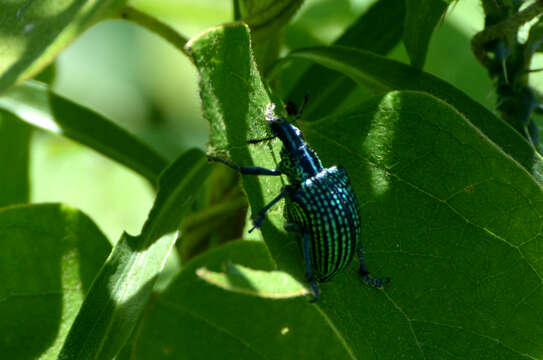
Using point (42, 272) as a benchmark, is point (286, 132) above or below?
above

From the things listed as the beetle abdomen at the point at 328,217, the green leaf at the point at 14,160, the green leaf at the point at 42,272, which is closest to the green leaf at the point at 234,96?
the beetle abdomen at the point at 328,217

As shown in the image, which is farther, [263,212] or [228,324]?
[228,324]

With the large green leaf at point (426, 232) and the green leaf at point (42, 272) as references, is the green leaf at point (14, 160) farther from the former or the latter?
the large green leaf at point (426, 232)

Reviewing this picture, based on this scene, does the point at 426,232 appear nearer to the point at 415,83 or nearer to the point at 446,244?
the point at 446,244

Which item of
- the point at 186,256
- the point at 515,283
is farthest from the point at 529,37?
the point at 186,256

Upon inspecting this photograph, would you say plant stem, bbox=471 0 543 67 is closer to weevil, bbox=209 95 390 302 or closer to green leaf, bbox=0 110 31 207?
weevil, bbox=209 95 390 302

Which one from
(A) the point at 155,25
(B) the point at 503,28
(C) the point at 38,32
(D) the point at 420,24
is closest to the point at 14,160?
(A) the point at 155,25
